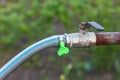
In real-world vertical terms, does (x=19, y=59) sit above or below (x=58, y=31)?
below

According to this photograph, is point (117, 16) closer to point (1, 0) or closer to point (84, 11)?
point (84, 11)

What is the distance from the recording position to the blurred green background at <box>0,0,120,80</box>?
12.2 ft

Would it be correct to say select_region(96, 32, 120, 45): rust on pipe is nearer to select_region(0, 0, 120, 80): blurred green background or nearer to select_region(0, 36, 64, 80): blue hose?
select_region(0, 36, 64, 80): blue hose

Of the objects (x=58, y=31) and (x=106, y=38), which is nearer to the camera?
(x=106, y=38)

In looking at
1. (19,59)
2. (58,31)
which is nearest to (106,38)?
(19,59)

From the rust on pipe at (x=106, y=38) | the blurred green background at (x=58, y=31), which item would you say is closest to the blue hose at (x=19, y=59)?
the rust on pipe at (x=106, y=38)

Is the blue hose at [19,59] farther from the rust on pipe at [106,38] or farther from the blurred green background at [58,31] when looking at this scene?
the blurred green background at [58,31]

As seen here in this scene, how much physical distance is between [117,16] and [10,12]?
1.03m

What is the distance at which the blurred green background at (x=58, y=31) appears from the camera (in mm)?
3715

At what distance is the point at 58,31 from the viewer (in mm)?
3963

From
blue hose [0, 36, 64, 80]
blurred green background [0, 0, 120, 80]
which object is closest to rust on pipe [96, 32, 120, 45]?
blue hose [0, 36, 64, 80]

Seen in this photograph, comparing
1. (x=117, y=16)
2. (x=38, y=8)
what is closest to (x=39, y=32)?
(x=38, y=8)

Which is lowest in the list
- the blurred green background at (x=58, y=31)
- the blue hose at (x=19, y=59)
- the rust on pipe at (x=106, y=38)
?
the blue hose at (x=19, y=59)

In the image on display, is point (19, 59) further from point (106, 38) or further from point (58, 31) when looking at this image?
point (58, 31)
